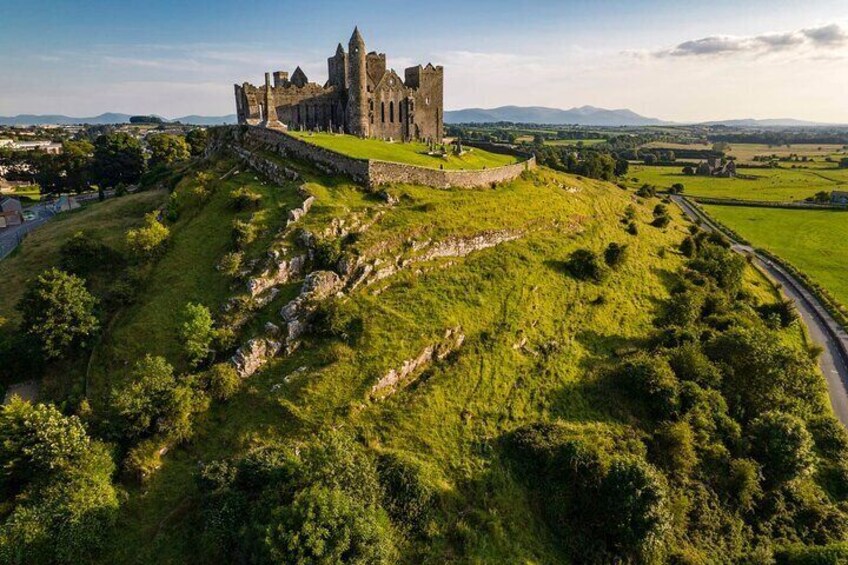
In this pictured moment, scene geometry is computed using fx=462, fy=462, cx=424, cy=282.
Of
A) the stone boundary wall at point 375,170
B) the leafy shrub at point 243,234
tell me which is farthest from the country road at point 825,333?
the leafy shrub at point 243,234

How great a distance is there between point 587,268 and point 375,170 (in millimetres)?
24924

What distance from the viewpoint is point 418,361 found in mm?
34656

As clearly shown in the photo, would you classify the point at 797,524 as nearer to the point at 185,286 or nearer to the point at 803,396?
the point at 803,396

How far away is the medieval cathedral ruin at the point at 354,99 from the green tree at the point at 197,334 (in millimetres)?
43415

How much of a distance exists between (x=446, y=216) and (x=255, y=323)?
856 inches

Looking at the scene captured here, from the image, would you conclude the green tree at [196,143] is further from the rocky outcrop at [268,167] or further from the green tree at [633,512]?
the green tree at [633,512]

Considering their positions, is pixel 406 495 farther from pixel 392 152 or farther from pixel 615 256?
pixel 392 152

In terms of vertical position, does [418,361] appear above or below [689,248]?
below

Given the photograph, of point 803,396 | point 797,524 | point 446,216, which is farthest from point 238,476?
point 803,396

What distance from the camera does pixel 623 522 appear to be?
26.5m

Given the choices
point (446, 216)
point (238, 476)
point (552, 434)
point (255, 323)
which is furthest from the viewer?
point (446, 216)

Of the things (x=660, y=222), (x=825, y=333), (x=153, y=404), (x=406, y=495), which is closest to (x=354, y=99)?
(x=660, y=222)

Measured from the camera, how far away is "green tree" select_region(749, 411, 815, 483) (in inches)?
1268

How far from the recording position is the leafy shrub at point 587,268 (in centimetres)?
4950
